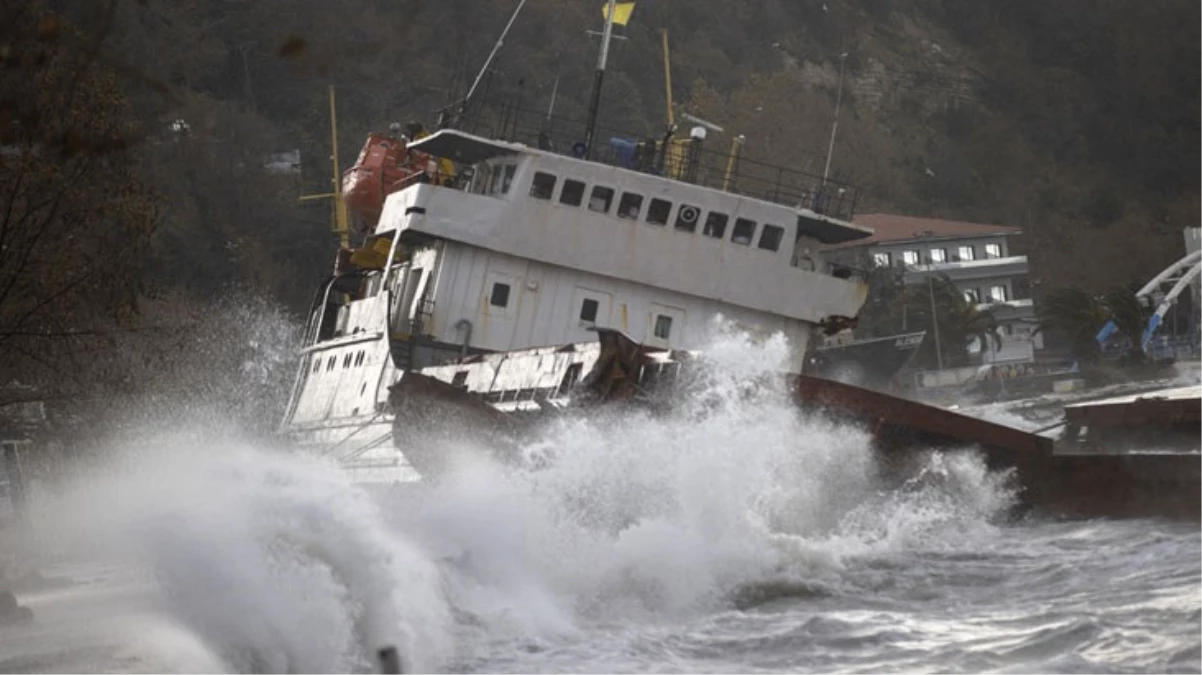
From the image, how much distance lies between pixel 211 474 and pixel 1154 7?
12388 cm

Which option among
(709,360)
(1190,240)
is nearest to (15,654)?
(709,360)

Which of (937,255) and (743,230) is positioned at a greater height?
(937,255)

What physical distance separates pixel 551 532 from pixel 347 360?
13.4 m

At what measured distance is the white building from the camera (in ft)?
287

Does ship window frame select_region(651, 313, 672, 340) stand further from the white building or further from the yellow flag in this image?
the white building

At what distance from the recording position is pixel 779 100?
110062 mm

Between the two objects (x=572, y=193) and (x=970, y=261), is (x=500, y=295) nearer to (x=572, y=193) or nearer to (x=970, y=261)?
(x=572, y=193)

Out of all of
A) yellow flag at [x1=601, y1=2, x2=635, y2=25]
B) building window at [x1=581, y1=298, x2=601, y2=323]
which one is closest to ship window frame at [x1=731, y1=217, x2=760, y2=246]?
building window at [x1=581, y1=298, x2=601, y2=323]

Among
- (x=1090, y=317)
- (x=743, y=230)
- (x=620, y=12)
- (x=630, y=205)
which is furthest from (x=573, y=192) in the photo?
(x=1090, y=317)

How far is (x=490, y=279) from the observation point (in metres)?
27.9

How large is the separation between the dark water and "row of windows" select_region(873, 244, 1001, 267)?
6629 cm

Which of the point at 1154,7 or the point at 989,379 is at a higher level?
the point at 1154,7

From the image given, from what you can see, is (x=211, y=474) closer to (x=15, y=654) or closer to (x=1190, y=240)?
(x=15, y=654)

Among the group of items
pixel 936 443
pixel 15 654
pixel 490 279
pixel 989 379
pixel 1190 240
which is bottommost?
pixel 15 654
